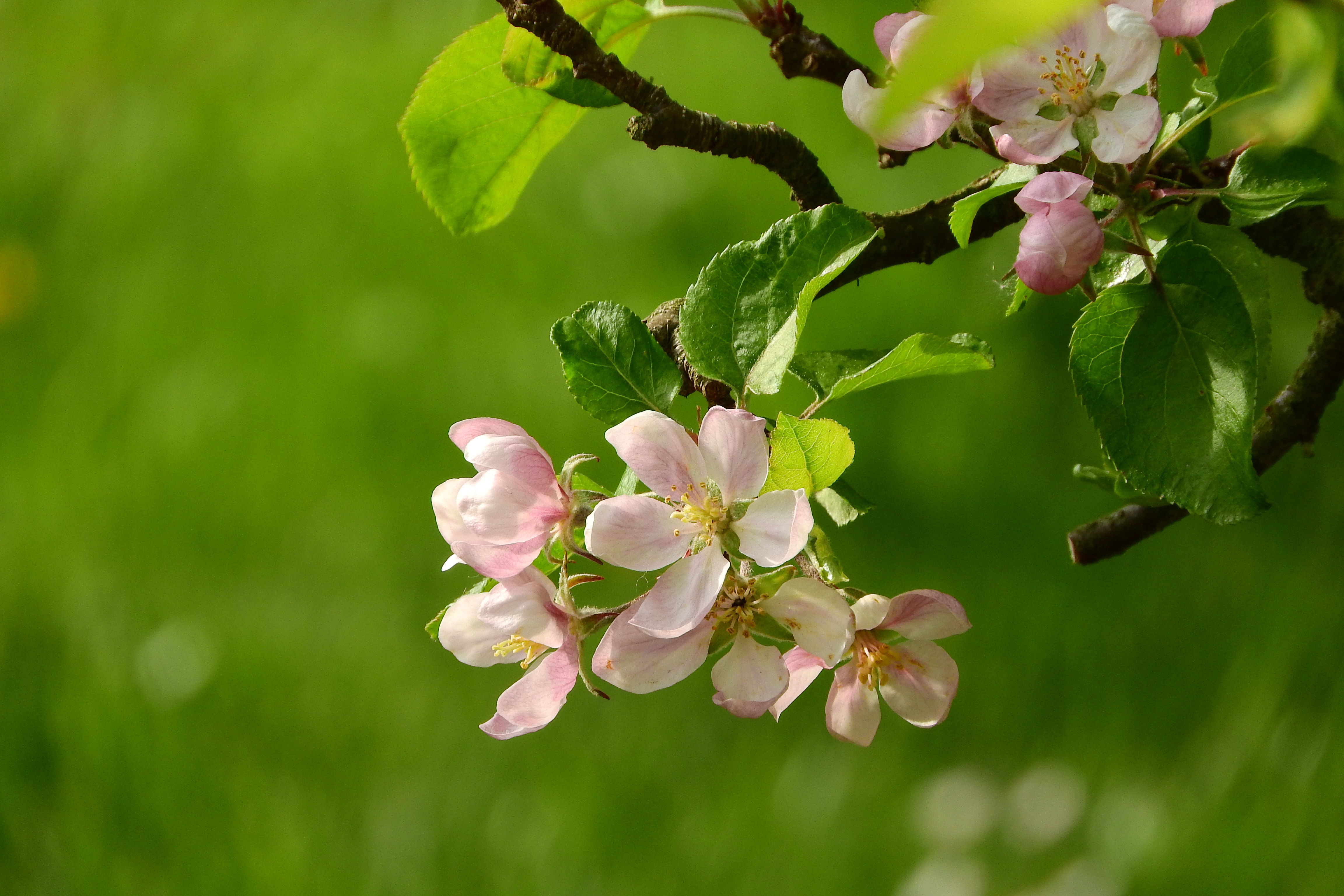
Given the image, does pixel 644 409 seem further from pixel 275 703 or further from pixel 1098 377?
pixel 275 703

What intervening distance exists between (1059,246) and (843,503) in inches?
4.6

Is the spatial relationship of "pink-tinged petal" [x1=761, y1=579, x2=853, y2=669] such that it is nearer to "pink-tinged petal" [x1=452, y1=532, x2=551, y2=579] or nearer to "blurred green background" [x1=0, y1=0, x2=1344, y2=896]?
"pink-tinged petal" [x1=452, y1=532, x2=551, y2=579]

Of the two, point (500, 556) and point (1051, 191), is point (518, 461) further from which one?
point (1051, 191)

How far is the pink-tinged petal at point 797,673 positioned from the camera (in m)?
0.41

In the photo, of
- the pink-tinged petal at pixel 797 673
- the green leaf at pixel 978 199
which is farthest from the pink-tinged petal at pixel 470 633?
the green leaf at pixel 978 199

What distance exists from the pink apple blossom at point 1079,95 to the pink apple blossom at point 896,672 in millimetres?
160

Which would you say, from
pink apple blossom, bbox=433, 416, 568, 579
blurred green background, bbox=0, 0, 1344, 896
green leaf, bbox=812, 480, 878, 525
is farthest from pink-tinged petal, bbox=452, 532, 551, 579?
blurred green background, bbox=0, 0, 1344, 896

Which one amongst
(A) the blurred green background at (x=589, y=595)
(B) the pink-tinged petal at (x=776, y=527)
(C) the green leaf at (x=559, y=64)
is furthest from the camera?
(A) the blurred green background at (x=589, y=595)

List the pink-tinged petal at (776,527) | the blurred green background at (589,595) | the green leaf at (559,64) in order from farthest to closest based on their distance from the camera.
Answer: the blurred green background at (589,595)
the green leaf at (559,64)
the pink-tinged petal at (776,527)

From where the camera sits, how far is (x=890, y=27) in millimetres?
425

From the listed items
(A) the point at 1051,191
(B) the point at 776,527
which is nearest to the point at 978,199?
(A) the point at 1051,191

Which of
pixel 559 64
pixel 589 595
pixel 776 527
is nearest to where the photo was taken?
pixel 776 527

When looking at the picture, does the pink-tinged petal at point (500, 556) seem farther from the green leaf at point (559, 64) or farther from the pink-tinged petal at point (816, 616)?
the green leaf at point (559, 64)

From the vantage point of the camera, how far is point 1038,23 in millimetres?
149
